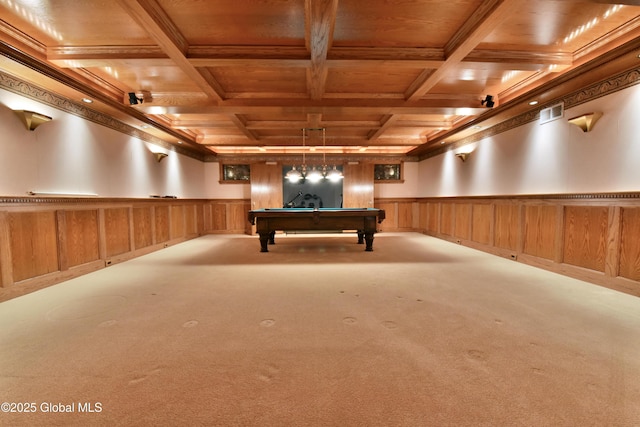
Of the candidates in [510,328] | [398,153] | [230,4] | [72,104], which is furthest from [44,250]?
[398,153]

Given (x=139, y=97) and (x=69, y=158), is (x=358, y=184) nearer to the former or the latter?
(x=139, y=97)

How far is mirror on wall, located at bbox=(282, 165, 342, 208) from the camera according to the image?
14.9 metres

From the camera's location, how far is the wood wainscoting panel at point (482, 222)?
6.04m

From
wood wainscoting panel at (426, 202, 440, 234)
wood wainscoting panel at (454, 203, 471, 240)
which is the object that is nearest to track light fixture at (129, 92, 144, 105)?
wood wainscoting panel at (454, 203, 471, 240)

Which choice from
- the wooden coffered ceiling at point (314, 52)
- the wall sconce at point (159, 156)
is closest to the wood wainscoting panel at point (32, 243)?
the wooden coffered ceiling at point (314, 52)

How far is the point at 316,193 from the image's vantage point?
1515 cm

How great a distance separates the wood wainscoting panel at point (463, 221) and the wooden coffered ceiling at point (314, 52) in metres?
2.34

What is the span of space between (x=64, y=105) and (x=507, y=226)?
8.01 m

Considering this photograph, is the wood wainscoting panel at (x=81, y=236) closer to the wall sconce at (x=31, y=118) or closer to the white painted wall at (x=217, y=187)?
the wall sconce at (x=31, y=118)

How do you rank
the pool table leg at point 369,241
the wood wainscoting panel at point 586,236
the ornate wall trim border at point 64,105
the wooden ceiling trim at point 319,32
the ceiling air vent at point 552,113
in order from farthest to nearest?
1. the pool table leg at point 369,241
2. the ceiling air vent at point 552,113
3. the wood wainscoting panel at point 586,236
4. the ornate wall trim border at point 64,105
5. the wooden ceiling trim at point 319,32

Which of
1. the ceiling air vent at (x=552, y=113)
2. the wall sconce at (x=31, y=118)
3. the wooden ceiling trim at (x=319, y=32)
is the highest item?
the wooden ceiling trim at (x=319, y=32)

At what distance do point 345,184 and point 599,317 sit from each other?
7.72m

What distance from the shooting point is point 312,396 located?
1.60 metres

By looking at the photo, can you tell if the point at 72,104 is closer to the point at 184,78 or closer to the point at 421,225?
the point at 184,78
